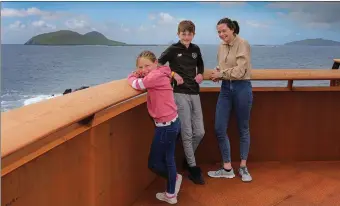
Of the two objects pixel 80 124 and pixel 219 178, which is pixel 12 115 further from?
pixel 219 178

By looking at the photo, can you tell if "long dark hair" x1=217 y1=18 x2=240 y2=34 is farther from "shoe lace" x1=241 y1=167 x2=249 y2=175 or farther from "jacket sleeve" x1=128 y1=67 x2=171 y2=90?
"shoe lace" x1=241 y1=167 x2=249 y2=175

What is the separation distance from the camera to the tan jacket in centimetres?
295

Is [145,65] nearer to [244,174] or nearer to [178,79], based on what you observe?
[178,79]

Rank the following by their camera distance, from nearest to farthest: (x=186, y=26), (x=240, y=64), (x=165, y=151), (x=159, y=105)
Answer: (x=159, y=105)
(x=165, y=151)
(x=186, y=26)
(x=240, y=64)

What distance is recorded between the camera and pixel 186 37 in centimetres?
286

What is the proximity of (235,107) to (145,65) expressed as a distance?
96 cm

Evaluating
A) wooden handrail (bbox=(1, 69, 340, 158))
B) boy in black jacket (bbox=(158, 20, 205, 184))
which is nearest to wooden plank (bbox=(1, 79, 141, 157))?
wooden handrail (bbox=(1, 69, 340, 158))

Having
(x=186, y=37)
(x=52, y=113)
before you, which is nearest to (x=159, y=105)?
(x=186, y=37)

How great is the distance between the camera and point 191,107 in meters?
3.01

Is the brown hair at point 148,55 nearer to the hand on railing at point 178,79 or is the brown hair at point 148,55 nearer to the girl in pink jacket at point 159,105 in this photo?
the girl in pink jacket at point 159,105

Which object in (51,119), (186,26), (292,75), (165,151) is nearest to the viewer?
(51,119)

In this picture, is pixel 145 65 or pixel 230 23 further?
pixel 230 23

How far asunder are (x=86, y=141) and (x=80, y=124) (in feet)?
0.31

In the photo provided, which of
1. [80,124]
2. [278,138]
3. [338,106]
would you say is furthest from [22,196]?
[338,106]
